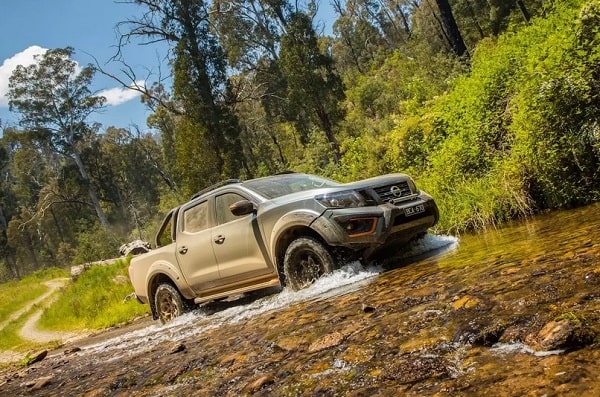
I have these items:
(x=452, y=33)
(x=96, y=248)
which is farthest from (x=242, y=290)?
(x=96, y=248)

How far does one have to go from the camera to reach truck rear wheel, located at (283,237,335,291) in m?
5.73

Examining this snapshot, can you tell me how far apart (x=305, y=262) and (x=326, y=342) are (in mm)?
2667

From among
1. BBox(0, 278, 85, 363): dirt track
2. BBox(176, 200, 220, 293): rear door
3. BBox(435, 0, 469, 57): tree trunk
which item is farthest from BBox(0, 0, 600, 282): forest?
BBox(0, 278, 85, 363): dirt track

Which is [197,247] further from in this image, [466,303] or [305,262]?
[466,303]

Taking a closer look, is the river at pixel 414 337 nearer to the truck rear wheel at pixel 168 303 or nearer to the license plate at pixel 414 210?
the license plate at pixel 414 210

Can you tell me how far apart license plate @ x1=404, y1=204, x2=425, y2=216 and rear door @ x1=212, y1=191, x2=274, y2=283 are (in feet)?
5.86

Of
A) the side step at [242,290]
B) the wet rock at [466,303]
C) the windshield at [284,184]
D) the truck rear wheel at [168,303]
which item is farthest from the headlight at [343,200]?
the truck rear wheel at [168,303]

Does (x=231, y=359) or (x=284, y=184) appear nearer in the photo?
(x=231, y=359)

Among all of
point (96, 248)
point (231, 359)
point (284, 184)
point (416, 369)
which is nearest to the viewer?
point (416, 369)

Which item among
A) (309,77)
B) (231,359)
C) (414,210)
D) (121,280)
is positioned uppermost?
(309,77)

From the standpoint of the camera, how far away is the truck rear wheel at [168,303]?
800 cm

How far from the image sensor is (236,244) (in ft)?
21.9

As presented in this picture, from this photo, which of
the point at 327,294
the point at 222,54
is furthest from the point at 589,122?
the point at 222,54

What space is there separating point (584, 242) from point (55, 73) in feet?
153
